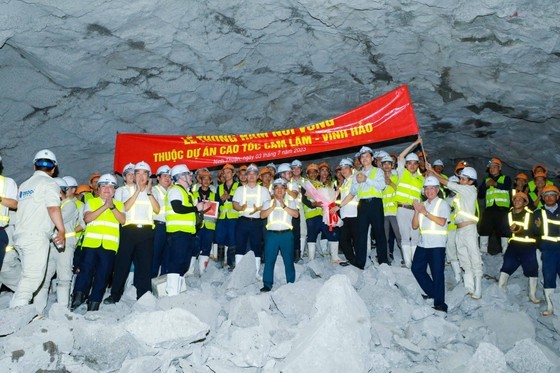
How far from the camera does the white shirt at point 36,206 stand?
543 cm

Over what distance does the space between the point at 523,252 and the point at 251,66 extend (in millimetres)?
6049

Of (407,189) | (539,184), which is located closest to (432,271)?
(407,189)

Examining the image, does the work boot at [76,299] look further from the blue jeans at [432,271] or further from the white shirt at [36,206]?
the blue jeans at [432,271]

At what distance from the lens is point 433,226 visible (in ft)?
22.9

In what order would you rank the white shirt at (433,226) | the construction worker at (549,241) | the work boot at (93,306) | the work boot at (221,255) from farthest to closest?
the work boot at (221,255), the construction worker at (549,241), the white shirt at (433,226), the work boot at (93,306)

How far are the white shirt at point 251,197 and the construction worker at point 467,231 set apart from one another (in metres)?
3.27

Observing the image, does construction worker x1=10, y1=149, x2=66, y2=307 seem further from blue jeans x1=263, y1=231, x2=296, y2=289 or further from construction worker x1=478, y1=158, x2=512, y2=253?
construction worker x1=478, y1=158, x2=512, y2=253

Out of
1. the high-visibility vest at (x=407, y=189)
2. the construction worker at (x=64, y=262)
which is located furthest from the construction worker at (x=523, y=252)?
the construction worker at (x=64, y=262)

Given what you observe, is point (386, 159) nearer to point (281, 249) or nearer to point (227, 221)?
point (281, 249)

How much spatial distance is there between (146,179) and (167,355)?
266cm

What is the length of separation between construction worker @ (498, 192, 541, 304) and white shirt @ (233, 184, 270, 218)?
14.7 ft

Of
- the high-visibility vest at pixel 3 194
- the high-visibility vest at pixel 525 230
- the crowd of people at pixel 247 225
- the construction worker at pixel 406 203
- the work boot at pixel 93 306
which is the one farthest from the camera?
the construction worker at pixel 406 203

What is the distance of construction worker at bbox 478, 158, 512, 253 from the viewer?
10.1 metres

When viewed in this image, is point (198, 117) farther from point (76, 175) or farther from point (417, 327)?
point (417, 327)
